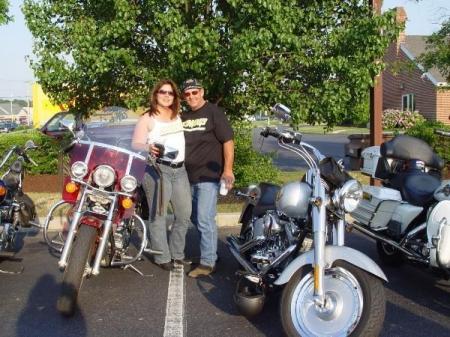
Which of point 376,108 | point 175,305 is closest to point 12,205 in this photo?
point 175,305

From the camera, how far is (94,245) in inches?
183

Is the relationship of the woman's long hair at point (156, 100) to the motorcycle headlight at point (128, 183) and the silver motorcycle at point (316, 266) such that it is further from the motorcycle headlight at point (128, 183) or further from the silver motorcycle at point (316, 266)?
the silver motorcycle at point (316, 266)

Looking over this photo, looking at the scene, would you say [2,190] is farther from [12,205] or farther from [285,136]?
[285,136]

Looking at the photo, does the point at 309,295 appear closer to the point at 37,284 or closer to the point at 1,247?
the point at 37,284

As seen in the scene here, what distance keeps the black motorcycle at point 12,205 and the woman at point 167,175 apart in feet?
4.20

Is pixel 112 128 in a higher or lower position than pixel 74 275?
higher

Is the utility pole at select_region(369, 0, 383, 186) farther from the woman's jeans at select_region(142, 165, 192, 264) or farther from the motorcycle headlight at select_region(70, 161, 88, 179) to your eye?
the motorcycle headlight at select_region(70, 161, 88, 179)

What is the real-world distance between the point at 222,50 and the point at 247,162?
2.21 metres

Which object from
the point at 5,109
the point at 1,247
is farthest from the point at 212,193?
the point at 5,109

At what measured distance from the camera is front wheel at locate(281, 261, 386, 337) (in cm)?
356

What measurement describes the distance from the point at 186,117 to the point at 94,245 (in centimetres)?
164

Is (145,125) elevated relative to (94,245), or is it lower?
elevated

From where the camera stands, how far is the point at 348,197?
12.5ft

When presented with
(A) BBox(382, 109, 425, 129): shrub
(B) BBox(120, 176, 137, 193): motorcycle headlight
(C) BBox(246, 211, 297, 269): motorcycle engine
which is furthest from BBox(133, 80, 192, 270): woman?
(A) BBox(382, 109, 425, 129): shrub
